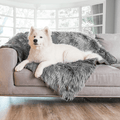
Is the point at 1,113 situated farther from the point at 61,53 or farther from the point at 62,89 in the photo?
the point at 61,53

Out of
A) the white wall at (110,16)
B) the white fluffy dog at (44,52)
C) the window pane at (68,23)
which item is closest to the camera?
the white fluffy dog at (44,52)

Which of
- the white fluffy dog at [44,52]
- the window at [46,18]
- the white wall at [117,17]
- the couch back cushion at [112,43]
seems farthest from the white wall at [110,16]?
the white fluffy dog at [44,52]

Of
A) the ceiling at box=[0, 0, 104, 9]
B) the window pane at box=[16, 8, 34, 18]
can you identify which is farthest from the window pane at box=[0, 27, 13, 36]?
the ceiling at box=[0, 0, 104, 9]

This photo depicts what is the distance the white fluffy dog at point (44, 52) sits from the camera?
6.03ft

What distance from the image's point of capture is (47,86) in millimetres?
1756

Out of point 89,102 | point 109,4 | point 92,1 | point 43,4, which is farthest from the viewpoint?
point 43,4

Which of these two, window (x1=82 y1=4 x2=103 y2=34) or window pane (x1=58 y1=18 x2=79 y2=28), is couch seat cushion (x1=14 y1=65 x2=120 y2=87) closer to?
window (x1=82 y1=4 x2=103 y2=34)

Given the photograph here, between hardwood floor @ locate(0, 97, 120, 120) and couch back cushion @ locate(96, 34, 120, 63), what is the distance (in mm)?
794

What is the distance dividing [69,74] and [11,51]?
70cm

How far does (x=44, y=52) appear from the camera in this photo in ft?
6.42

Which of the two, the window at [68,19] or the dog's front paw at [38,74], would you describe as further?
the window at [68,19]

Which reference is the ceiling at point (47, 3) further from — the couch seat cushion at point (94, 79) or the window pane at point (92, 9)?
the couch seat cushion at point (94, 79)

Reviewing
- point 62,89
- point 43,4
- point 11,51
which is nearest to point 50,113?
point 62,89

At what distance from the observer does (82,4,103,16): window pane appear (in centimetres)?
562
